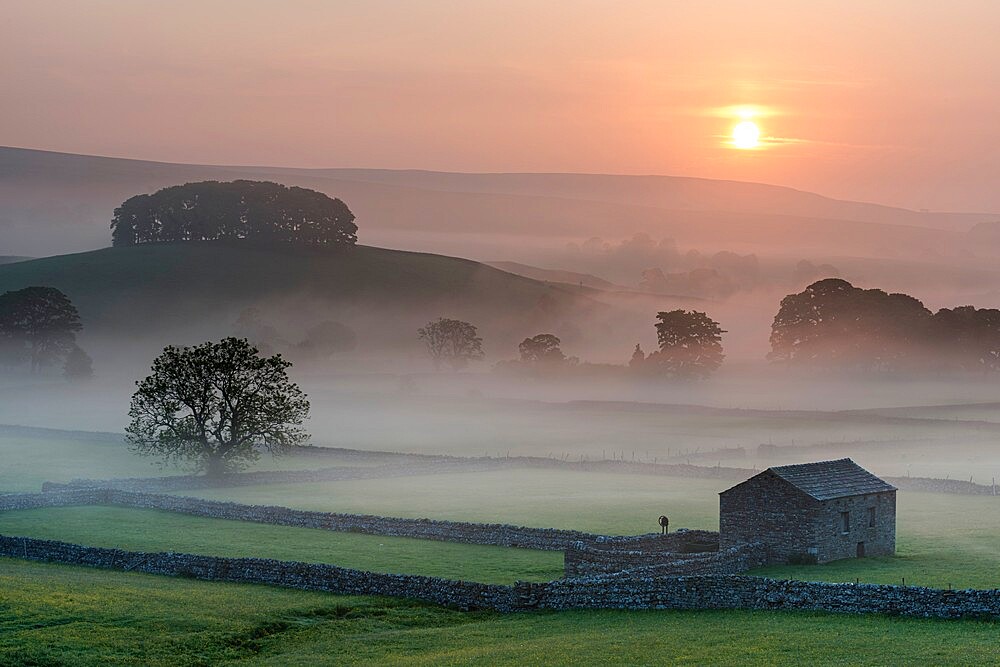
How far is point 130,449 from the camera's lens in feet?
314

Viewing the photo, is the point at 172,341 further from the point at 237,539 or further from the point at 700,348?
the point at 237,539

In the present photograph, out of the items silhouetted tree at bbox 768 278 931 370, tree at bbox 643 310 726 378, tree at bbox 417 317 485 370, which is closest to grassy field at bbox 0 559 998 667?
tree at bbox 643 310 726 378

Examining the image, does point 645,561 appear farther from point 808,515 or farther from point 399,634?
point 399,634

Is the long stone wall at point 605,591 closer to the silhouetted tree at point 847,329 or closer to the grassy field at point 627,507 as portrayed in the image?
the grassy field at point 627,507

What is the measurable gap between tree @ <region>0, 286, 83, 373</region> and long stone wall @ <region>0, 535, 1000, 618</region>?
118 meters

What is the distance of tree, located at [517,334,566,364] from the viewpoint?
16262cm

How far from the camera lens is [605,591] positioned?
140 feet

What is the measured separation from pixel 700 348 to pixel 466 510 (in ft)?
288

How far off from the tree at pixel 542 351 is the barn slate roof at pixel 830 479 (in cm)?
10810

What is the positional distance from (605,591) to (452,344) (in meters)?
131

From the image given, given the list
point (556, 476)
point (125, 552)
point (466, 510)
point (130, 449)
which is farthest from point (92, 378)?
point (125, 552)

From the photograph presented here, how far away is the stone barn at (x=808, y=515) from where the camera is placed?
1981 inches

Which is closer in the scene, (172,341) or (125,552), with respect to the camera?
(125,552)

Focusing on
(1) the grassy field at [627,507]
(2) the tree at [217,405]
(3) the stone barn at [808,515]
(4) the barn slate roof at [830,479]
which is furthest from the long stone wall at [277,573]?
(2) the tree at [217,405]
